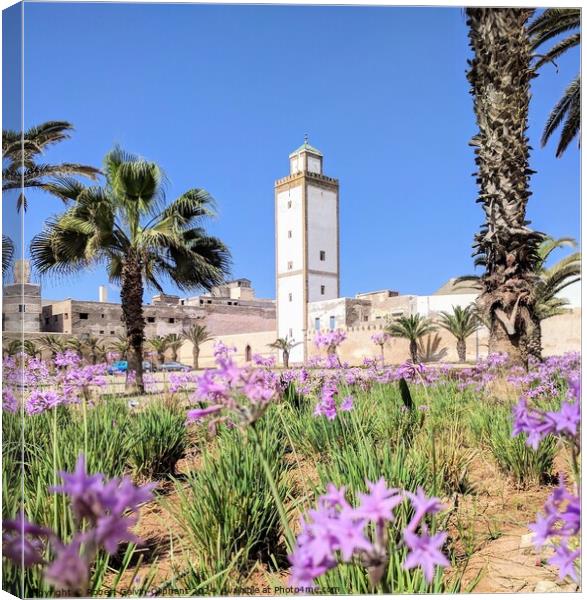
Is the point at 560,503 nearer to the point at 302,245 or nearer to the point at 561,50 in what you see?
the point at 561,50

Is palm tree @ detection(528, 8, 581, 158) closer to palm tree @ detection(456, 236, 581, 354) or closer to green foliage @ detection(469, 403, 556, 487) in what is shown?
green foliage @ detection(469, 403, 556, 487)

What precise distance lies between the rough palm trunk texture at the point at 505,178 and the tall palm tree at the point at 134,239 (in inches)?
153

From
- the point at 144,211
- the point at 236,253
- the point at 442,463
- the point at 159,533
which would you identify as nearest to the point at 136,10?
the point at 159,533

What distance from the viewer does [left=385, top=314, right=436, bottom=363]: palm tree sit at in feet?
49.5

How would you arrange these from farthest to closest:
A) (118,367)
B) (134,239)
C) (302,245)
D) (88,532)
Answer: (302,245) < (134,239) < (118,367) < (88,532)

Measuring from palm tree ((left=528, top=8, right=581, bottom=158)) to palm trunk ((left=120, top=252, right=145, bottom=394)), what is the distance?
212 inches

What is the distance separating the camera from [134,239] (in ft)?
23.0

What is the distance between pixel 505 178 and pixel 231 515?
3583 mm

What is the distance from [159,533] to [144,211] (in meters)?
5.63

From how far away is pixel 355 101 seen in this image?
2951 millimetres

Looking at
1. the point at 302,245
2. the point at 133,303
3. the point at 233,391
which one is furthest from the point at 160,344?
the point at 233,391

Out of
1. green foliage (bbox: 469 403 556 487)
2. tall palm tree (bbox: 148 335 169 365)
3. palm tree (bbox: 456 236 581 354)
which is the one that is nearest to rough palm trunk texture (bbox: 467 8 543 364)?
green foliage (bbox: 469 403 556 487)

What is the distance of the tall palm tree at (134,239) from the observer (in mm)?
6383

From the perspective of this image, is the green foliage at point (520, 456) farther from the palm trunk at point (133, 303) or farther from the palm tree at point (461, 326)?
the palm tree at point (461, 326)
